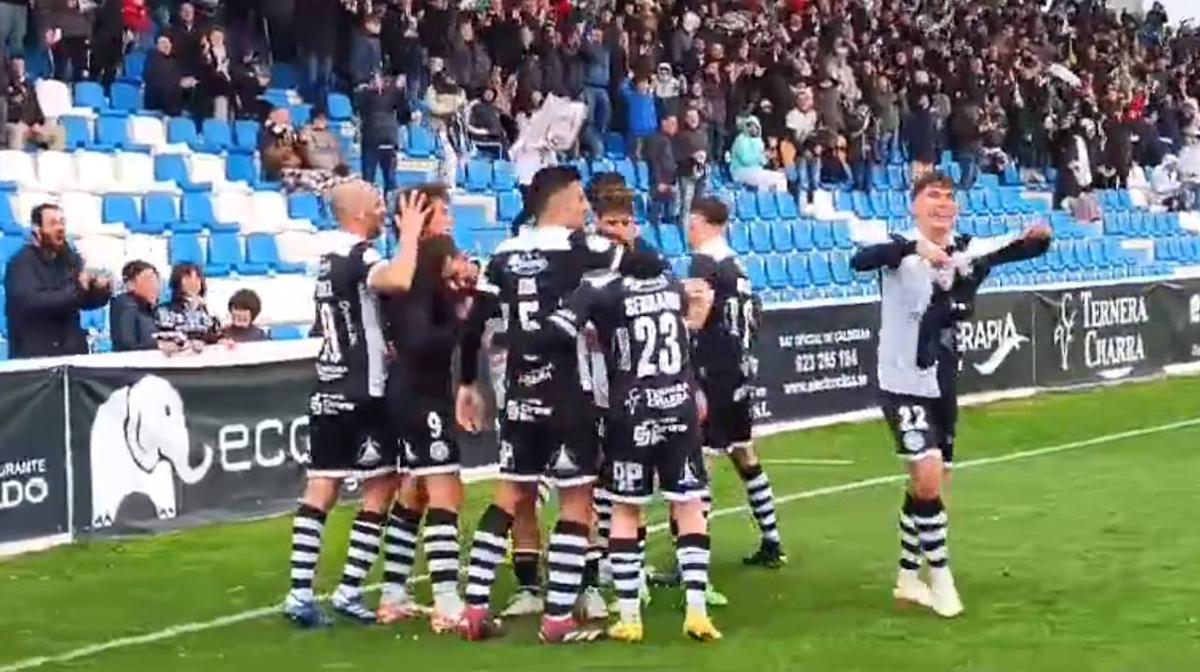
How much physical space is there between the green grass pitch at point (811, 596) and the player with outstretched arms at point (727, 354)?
0.48m

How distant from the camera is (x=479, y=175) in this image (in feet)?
80.6

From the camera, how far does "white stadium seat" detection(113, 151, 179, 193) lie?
20.8 metres

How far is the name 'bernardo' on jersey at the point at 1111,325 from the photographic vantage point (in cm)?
2359

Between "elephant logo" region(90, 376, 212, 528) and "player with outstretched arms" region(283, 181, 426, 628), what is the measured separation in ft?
11.4

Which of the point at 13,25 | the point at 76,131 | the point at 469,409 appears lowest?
the point at 469,409

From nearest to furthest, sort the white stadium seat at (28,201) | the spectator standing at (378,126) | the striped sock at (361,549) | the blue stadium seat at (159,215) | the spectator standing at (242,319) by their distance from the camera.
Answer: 1. the striped sock at (361,549)
2. the spectator standing at (242,319)
3. the white stadium seat at (28,201)
4. the blue stadium seat at (159,215)
5. the spectator standing at (378,126)

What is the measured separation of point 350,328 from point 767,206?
19.3 m

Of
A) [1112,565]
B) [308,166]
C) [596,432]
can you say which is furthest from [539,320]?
[308,166]

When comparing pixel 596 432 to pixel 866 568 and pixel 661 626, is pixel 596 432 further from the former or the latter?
pixel 866 568

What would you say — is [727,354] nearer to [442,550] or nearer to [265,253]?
[442,550]

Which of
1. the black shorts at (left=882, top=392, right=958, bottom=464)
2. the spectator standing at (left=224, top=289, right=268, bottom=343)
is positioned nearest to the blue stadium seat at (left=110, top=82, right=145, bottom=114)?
the spectator standing at (left=224, top=289, right=268, bottom=343)

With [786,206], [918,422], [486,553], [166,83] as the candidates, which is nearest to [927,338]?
[918,422]

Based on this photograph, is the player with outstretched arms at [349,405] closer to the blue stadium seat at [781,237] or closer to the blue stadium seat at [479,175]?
the blue stadium seat at [479,175]

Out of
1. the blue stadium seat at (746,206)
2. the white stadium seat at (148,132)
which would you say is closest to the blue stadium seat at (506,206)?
the blue stadium seat at (746,206)
